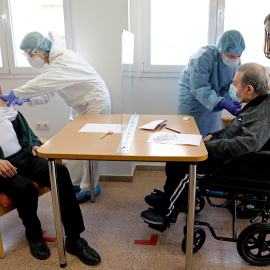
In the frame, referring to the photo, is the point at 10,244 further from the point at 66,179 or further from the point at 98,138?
the point at 98,138

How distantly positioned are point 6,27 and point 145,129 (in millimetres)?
1761

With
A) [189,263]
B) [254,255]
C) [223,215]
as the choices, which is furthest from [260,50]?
[189,263]

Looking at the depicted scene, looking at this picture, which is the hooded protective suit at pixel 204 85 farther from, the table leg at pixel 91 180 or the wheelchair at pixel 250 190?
the table leg at pixel 91 180

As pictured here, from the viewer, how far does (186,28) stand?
9.29 feet

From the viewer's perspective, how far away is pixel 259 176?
1.68 metres

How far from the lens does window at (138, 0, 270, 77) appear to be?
2.75 metres

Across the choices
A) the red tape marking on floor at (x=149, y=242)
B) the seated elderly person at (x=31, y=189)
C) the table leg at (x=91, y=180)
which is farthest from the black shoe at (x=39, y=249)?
the table leg at (x=91, y=180)

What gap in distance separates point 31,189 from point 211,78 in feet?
4.77

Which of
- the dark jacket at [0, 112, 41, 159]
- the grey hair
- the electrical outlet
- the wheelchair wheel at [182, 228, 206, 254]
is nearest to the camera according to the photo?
the grey hair

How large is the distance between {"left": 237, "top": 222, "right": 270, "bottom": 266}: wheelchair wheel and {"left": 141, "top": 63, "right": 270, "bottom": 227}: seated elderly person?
0.34m

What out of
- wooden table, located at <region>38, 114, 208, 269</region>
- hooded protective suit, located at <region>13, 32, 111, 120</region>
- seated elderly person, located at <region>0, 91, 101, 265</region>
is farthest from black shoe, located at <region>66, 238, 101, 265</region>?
hooded protective suit, located at <region>13, 32, 111, 120</region>

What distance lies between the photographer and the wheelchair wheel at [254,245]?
172cm

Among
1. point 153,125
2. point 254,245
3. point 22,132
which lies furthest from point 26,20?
point 254,245

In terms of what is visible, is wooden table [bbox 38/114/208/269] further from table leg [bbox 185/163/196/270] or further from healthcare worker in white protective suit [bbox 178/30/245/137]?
healthcare worker in white protective suit [bbox 178/30/245/137]
